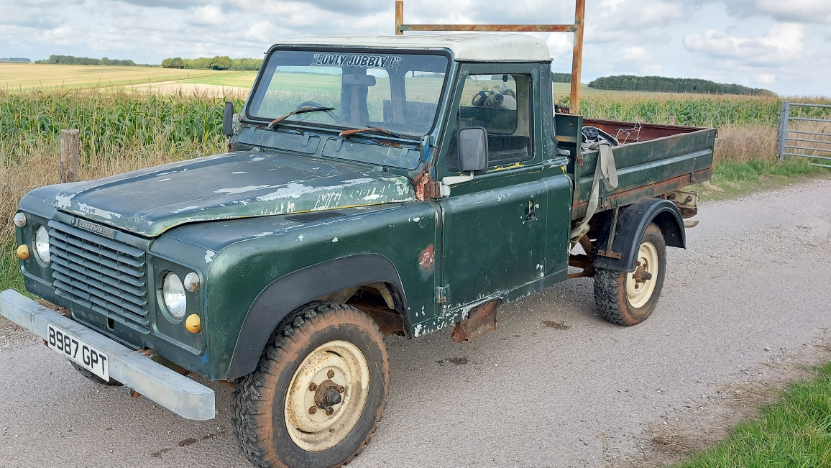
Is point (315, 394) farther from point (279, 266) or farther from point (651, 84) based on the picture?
point (651, 84)

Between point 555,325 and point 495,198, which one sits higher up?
point 495,198

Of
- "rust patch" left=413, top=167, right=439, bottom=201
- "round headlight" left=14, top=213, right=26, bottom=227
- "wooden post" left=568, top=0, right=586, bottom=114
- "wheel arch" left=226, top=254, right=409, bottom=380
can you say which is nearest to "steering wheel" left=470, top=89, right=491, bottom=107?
"rust patch" left=413, top=167, right=439, bottom=201

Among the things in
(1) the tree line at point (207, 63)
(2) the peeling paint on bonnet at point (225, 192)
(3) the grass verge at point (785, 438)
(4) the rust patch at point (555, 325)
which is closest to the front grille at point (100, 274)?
(2) the peeling paint on bonnet at point (225, 192)

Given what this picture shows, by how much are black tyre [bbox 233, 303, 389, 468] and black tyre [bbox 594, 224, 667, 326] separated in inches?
101

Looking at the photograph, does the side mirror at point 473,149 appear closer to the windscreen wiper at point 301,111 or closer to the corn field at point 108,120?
the windscreen wiper at point 301,111

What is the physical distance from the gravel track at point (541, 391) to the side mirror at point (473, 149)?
61.3 inches

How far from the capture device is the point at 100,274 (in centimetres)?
378

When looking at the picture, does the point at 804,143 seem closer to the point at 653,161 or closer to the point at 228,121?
the point at 653,161

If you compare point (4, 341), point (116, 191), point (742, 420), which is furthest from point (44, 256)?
point (742, 420)

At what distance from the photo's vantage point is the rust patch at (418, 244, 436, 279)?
4207 mm

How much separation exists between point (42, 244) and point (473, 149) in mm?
2564

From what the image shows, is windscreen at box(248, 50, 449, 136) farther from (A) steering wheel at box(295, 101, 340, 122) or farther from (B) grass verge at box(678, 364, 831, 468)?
(B) grass verge at box(678, 364, 831, 468)

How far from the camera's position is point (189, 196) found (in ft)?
12.8

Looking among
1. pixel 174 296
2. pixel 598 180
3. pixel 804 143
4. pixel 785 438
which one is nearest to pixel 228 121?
pixel 174 296
